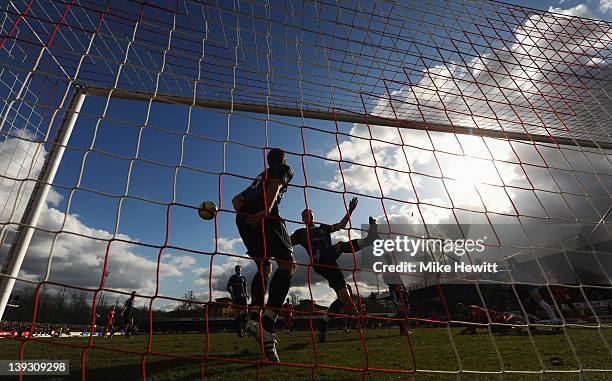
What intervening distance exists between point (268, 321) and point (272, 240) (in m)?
0.66

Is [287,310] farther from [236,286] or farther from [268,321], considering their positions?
[236,286]

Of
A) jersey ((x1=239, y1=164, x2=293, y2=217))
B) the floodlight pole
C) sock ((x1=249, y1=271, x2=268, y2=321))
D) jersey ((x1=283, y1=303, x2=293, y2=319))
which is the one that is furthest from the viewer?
the floodlight pole

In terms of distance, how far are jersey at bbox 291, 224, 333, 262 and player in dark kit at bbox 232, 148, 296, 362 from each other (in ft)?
4.02

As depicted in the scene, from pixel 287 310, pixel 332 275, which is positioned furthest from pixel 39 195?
pixel 332 275

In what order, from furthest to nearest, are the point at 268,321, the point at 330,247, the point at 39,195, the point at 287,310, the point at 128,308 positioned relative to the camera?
the point at 128,308 → the point at 330,247 → the point at 39,195 → the point at 268,321 → the point at 287,310

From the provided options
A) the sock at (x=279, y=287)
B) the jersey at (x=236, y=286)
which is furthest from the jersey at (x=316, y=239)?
the jersey at (x=236, y=286)

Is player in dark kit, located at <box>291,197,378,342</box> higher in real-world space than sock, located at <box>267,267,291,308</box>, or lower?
higher

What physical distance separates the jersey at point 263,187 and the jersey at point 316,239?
4.39 feet

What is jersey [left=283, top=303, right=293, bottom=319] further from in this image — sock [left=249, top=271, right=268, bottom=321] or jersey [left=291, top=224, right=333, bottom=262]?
jersey [left=291, top=224, right=333, bottom=262]

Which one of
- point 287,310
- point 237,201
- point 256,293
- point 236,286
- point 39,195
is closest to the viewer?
point 287,310

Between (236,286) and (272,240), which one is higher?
(236,286)

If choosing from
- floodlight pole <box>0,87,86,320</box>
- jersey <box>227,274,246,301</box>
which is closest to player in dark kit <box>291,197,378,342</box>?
floodlight pole <box>0,87,86,320</box>

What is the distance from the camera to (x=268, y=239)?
119 inches

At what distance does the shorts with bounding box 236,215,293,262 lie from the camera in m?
2.99
